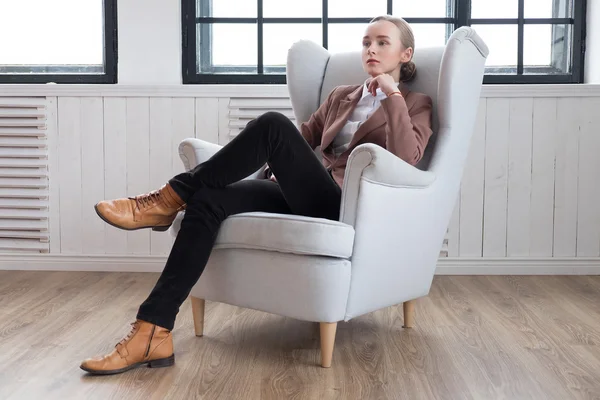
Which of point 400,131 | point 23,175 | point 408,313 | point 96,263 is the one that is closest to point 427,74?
point 400,131

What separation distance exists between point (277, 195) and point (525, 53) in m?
1.95

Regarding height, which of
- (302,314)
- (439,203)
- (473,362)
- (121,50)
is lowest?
(473,362)

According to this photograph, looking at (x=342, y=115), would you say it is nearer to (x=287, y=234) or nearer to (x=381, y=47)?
(x=381, y=47)

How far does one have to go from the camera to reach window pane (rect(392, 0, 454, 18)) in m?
3.57

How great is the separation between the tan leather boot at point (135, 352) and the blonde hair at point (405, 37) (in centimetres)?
117

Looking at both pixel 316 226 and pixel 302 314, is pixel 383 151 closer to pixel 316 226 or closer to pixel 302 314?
pixel 316 226

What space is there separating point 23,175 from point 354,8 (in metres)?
1.79

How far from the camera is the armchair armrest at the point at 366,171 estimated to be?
195cm

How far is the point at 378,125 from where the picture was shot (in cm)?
228

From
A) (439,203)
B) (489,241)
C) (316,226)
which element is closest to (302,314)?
(316,226)

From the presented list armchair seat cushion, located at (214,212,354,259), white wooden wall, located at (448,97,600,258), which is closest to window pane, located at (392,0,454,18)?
white wooden wall, located at (448,97,600,258)

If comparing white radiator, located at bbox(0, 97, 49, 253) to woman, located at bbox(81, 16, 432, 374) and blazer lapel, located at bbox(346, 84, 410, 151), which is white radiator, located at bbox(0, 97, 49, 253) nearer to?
woman, located at bbox(81, 16, 432, 374)

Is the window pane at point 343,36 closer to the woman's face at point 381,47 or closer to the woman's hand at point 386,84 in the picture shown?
the woman's face at point 381,47

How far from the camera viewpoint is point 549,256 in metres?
3.47
